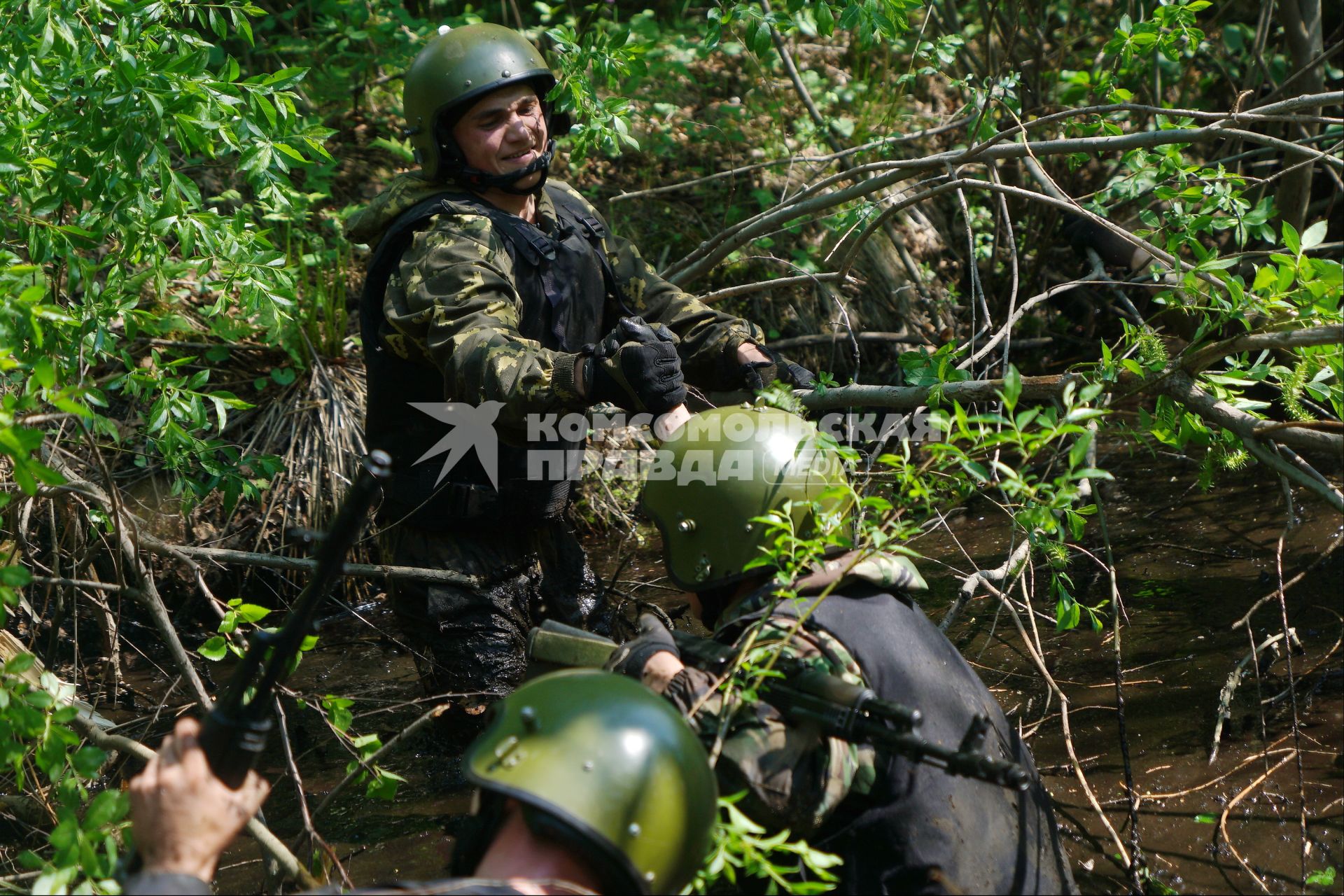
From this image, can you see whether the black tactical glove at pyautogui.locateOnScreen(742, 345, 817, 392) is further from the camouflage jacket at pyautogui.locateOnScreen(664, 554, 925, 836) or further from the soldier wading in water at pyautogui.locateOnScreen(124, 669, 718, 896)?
the soldier wading in water at pyautogui.locateOnScreen(124, 669, 718, 896)

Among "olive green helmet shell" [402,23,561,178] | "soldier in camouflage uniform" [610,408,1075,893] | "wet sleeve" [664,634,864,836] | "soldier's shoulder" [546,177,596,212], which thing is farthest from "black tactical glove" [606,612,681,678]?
"soldier's shoulder" [546,177,596,212]

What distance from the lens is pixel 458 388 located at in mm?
3303

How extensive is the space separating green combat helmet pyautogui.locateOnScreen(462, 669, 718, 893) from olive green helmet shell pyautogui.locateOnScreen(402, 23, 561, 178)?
235 centimetres

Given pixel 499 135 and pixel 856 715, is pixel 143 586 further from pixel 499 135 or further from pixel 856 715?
pixel 856 715

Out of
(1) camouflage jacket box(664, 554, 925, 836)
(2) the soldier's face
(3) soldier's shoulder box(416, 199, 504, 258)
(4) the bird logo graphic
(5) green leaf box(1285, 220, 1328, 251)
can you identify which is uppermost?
(2) the soldier's face

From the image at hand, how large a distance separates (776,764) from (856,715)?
0.67 ft

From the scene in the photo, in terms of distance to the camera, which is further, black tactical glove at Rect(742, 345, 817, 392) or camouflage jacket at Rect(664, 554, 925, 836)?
black tactical glove at Rect(742, 345, 817, 392)

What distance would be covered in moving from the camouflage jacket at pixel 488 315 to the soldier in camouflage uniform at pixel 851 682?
2.47ft

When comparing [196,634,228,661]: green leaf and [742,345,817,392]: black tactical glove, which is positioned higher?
[742,345,817,392]: black tactical glove

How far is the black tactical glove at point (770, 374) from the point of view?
3768 millimetres

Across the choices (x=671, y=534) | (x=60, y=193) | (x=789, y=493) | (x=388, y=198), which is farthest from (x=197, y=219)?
(x=789, y=493)

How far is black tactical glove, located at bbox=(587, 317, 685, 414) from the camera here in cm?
309

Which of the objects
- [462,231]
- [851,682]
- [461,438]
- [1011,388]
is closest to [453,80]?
[462,231]

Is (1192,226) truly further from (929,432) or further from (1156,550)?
(1156,550)
